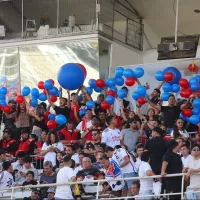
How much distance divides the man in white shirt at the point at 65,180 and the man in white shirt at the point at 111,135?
230 centimetres

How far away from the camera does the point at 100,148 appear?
→ 58.4 ft

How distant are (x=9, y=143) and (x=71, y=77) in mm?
2326

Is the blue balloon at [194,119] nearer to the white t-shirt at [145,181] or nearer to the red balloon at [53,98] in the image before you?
the white t-shirt at [145,181]

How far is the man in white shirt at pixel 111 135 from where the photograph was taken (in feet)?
58.9

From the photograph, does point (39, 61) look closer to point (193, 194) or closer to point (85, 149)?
point (85, 149)

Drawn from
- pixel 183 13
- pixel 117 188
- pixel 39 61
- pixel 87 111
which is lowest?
pixel 117 188

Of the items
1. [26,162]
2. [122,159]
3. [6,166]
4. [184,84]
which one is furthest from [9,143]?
[122,159]

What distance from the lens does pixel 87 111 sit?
65.4ft

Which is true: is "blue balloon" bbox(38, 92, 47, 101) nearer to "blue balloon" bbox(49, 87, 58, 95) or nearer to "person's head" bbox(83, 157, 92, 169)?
"blue balloon" bbox(49, 87, 58, 95)

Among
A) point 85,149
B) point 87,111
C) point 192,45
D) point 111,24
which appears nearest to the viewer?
point 85,149

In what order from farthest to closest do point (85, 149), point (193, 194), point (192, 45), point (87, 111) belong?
point (192, 45) < point (87, 111) < point (85, 149) < point (193, 194)

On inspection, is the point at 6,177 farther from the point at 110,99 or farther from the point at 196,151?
the point at 196,151

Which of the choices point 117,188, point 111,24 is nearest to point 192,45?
point 111,24

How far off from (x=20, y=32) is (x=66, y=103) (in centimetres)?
482
